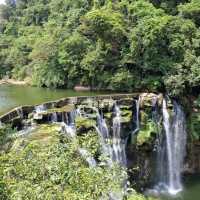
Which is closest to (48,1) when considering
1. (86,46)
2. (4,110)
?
(86,46)

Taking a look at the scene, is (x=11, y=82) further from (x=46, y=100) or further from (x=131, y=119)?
(x=131, y=119)

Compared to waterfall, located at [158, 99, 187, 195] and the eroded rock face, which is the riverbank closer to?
the eroded rock face

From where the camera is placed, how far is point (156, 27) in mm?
25156

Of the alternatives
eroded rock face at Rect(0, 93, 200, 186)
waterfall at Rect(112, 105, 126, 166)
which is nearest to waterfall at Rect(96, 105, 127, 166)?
waterfall at Rect(112, 105, 126, 166)

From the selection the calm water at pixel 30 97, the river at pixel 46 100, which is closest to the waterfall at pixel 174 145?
the river at pixel 46 100

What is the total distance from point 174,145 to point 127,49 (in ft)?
28.7

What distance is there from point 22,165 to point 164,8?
2531cm

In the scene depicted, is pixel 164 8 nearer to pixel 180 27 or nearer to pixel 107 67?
pixel 180 27

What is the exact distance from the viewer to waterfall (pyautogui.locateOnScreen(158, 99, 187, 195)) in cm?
2009

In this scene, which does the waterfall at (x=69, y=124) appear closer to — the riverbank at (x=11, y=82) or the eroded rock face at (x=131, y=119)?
the eroded rock face at (x=131, y=119)

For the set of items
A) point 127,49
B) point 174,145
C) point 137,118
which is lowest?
point 174,145

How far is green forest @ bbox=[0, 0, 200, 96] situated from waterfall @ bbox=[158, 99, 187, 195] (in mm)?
2269

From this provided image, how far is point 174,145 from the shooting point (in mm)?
20750

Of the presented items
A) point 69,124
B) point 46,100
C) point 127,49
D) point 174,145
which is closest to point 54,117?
point 69,124
